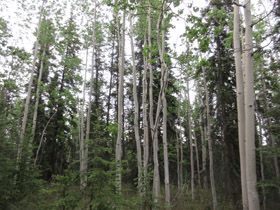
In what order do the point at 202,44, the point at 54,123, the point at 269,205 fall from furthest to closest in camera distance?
the point at 54,123, the point at 269,205, the point at 202,44

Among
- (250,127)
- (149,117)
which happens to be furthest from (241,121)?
(149,117)

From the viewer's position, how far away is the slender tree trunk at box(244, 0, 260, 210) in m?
3.18

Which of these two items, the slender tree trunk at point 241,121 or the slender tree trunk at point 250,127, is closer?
the slender tree trunk at point 250,127

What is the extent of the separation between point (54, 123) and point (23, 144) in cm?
1023

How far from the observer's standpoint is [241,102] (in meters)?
4.01

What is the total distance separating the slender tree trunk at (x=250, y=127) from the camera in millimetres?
3184

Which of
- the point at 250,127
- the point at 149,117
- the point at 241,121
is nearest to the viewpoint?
the point at 250,127

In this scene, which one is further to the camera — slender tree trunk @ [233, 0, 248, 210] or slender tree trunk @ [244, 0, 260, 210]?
slender tree trunk @ [233, 0, 248, 210]

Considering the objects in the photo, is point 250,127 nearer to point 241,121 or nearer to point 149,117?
point 241,121

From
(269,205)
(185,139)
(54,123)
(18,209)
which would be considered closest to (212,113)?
(269,205)

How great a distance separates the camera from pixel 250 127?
135 inches

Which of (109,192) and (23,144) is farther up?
(23,144)

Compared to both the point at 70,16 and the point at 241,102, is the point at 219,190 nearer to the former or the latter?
the point at 241,102

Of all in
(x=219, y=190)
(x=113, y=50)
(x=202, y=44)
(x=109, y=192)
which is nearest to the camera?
(x=109, y=192)
